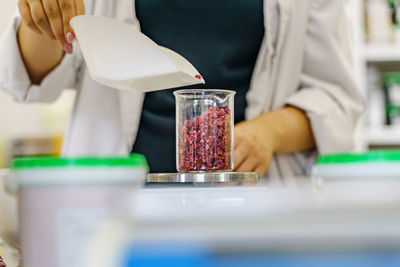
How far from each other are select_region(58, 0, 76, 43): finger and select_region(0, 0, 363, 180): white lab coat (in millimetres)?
226

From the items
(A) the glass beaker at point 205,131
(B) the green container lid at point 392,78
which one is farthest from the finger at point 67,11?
(B) the green container lid at point 392,78

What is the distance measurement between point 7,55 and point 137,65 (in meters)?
0.34

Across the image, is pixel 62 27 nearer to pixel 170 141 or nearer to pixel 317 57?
pixel 170 141

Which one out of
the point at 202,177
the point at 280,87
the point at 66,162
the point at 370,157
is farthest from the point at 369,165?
the point at 280,87

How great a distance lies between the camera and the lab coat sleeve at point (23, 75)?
777 mm

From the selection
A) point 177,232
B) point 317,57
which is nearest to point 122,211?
point 177,232

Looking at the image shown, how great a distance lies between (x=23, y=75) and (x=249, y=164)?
0.36 m

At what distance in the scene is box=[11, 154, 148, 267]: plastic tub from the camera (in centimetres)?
40

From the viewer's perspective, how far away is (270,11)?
35.2 inches

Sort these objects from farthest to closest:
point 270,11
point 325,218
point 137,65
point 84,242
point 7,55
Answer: point 270,11 < point 7,55 < point 137,65 < point 84,242 < point 325,218

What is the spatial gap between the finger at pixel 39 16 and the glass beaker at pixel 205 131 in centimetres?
16

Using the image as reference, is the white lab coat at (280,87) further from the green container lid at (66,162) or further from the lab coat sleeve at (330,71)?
the green container lid at (66,162)


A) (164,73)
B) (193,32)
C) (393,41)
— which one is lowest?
(164,73)

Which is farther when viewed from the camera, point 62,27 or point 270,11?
point 270,11
